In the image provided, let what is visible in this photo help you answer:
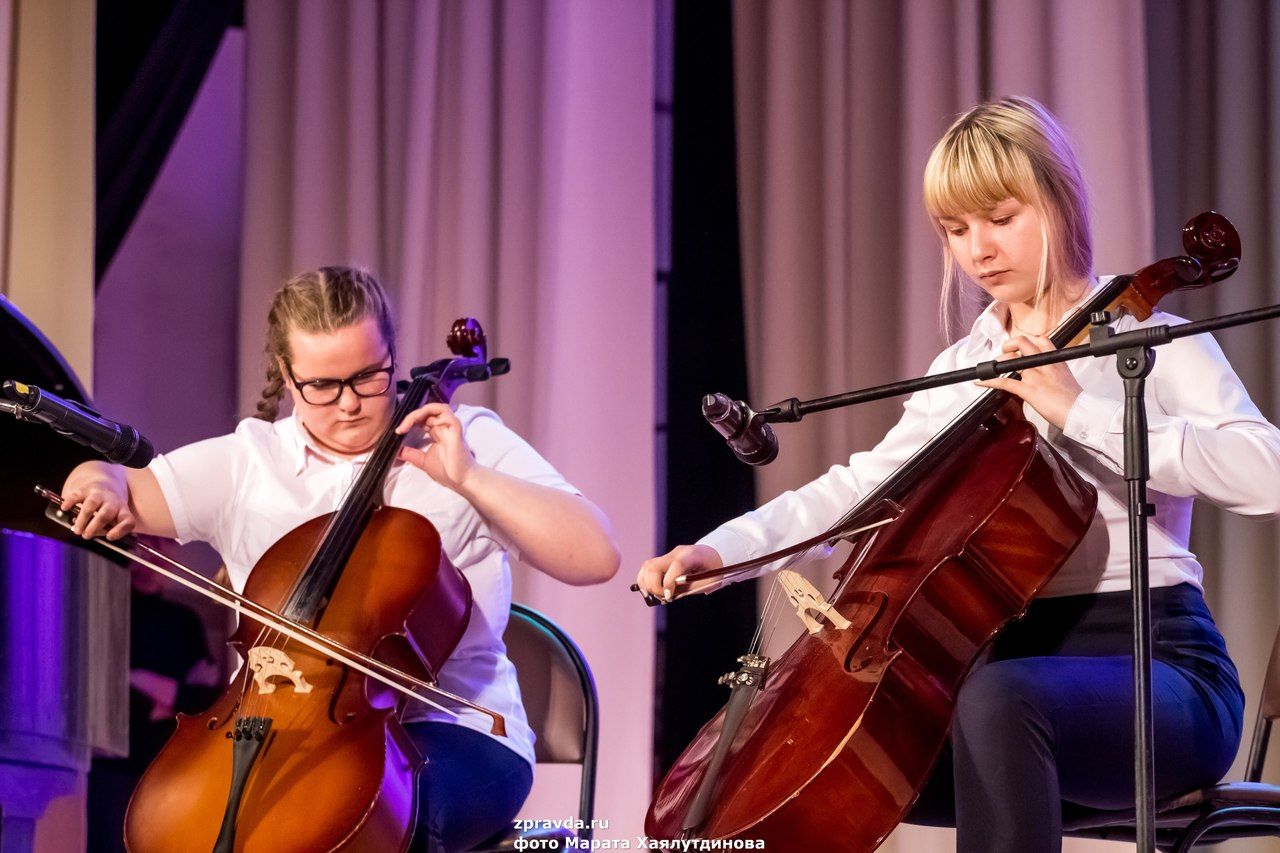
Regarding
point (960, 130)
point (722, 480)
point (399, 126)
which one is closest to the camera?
point (960, 130)

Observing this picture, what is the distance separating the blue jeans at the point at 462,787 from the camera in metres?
1.83

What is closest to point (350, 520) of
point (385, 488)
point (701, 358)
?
point (385, 488)

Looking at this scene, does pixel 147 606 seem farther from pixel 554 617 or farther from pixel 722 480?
pixel 722 480

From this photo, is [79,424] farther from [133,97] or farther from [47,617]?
[133,97]

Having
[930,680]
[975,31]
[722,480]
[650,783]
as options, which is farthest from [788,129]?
[930,680]

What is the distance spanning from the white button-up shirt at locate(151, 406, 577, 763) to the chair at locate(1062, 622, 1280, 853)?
78cm

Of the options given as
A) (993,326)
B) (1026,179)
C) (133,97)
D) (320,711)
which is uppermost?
(133,97)

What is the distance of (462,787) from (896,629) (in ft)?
2.12

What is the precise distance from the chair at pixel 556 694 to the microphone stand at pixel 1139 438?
89 centimetres

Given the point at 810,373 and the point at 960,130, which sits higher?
the point at 960,130

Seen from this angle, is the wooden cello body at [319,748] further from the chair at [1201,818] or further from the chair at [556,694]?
the chair at [1201,818]

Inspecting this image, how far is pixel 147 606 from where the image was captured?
319 centimetres

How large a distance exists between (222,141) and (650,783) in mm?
2119

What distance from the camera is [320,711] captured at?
1.72 meters
